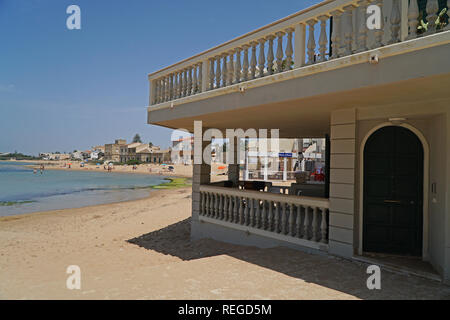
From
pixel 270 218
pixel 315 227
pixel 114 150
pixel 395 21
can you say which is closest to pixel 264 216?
pixel 270 218

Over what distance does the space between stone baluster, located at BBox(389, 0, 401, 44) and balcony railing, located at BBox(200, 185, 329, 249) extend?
297 centimetres

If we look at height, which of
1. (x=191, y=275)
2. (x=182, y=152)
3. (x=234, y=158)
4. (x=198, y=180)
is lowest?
(x=191, y=275)

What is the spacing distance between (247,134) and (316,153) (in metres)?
10.7

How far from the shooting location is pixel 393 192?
17.4ft

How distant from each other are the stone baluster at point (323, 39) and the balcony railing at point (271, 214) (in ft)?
8.45

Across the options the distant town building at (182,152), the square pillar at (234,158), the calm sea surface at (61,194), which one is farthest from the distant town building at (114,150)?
the square pillar at (234,158)

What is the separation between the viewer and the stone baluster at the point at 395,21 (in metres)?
3.64

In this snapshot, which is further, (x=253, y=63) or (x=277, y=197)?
(x=277, y=197)

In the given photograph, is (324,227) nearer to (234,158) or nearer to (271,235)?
(271,235)

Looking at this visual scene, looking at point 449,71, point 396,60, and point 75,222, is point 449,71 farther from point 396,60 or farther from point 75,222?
point 75,222

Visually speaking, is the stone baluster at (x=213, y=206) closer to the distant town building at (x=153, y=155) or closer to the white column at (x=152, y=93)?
the white column at (x=152, y=93)

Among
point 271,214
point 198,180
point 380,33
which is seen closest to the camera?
point 380,33

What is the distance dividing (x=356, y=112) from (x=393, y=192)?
154cm
